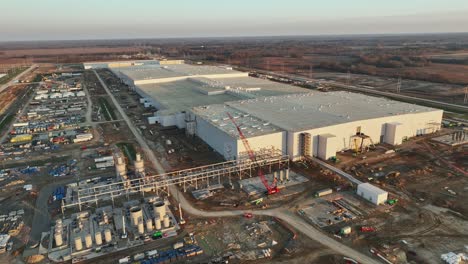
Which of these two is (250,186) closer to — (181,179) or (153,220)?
(181,179)

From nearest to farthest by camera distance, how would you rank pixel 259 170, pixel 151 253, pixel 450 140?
pixel 151 253 < pixel 259 170 < pixel 450 140

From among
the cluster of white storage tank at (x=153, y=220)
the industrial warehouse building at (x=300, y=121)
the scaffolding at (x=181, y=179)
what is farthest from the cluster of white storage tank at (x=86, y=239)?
the industrial warehouse building at (x=300, y=121)

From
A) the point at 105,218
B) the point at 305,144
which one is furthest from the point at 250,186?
the point at 105,218

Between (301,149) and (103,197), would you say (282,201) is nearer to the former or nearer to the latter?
(301,149)

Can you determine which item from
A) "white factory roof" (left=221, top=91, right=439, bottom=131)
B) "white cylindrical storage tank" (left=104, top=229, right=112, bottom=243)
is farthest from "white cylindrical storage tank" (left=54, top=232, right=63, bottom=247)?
"white factory roof" (left=221, top=91, right=439, bottom=131)

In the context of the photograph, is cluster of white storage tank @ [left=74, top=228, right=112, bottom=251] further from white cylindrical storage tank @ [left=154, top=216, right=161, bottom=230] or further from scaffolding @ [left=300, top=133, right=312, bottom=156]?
scaffolding @ [left=300, top=133, right=312, bottom=156]

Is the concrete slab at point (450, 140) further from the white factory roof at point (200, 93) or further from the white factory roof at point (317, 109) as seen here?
the white factory roof at point (200, 93)
